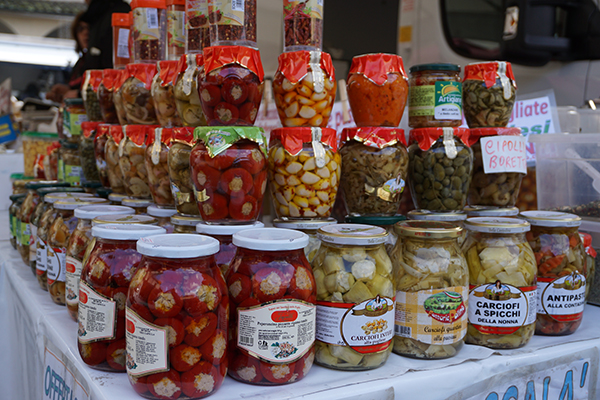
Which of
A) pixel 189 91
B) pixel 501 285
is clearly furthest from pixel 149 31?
pixel 501 285

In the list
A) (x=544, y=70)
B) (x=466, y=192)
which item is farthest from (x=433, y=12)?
(x=466, y=192)

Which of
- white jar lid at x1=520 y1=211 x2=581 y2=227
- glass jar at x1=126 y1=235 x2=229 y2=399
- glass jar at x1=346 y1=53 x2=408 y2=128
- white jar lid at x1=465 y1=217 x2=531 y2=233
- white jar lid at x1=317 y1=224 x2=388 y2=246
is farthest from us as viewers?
glass jar at x1=346 y1=53 x2=408 y2=128

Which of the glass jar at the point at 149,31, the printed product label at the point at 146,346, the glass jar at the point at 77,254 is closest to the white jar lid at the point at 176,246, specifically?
the printed product label at the point at 146,346

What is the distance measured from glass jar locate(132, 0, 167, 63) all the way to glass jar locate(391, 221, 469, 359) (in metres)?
0.90

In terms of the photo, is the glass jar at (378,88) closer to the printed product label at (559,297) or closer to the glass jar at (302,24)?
the glass jar at (302,24)

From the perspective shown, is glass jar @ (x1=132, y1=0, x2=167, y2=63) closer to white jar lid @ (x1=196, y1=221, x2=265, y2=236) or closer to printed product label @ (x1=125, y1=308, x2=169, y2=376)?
white jar lid @ (x1=196, y1=221, x2=265, y2=236)

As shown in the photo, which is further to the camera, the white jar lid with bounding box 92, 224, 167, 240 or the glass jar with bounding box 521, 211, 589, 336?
the glass jar with bounding box 521, 211, 589, 336

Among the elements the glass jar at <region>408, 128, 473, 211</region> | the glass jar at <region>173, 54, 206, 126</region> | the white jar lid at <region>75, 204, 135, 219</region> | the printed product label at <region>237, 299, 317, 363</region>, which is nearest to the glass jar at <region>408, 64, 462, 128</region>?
the glass jar at <region>408, 128, 473, 211</region>

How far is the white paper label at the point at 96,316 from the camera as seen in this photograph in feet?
2.77

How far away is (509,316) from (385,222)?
30 centimetres

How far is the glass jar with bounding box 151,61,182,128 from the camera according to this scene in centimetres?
123

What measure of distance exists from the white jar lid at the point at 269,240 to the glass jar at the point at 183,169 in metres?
0.28

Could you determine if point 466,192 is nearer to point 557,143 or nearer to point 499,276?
point 499,276

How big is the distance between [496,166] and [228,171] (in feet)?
2.17
